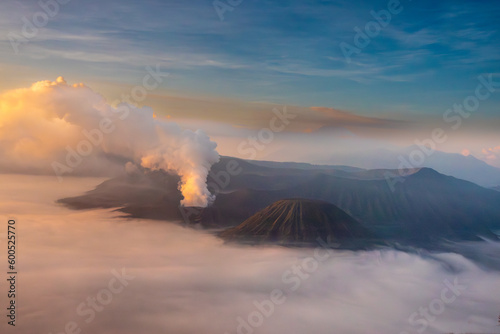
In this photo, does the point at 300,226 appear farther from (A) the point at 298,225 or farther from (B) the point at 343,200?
(B) the point at 343,200

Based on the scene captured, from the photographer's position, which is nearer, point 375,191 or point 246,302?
point 246,302

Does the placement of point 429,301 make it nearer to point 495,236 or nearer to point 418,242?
point 418,242

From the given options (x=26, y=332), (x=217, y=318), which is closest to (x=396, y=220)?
(x=217, y=318)

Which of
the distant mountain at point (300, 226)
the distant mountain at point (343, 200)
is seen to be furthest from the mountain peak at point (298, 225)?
the distant mountain at point (343, 200)

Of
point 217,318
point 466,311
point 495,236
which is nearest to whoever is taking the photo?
point 217,318

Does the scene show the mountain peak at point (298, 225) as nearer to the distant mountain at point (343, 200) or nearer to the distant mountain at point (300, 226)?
the distant mountain at point (300, 226)

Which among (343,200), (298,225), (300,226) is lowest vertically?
(300,226)

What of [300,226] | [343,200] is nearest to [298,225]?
[300,226]
